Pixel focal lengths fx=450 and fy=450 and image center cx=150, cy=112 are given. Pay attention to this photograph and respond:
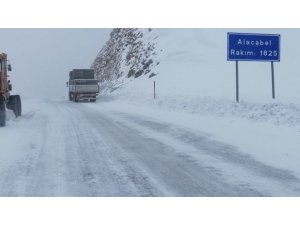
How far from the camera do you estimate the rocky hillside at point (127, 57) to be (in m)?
48.5

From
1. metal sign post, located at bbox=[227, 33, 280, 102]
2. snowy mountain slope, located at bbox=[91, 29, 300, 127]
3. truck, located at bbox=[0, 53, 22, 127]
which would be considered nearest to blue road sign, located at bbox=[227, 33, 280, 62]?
metal sign post, located at bbox=[227, 33, 280, 102]

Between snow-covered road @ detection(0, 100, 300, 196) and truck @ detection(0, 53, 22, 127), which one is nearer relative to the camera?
snow-covered road @ detection(0, 100, 300, 196)

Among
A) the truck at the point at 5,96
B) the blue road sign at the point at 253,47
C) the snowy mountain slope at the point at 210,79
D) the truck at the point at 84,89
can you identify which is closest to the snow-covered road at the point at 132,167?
the truck at the point at 5,96

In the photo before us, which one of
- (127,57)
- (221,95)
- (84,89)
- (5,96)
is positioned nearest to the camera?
(5,96)

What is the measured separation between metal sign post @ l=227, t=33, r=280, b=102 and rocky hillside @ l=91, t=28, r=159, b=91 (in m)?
25.4

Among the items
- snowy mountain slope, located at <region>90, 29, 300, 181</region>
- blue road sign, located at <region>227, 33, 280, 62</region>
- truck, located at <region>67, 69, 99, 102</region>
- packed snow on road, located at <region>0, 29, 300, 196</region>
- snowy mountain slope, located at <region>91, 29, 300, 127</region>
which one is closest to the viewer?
packed snow on road, located at <region>0, 29, 300, 196</region>

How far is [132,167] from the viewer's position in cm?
826

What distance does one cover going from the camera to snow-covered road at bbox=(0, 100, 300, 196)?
21.7ft

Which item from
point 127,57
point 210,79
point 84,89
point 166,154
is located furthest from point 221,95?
point 127,57

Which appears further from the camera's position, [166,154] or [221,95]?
[221,95]

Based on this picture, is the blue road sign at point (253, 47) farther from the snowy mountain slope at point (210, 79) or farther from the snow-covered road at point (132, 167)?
the snow-covered road at point (132, 167)

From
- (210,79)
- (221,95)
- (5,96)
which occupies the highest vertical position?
(210,79)

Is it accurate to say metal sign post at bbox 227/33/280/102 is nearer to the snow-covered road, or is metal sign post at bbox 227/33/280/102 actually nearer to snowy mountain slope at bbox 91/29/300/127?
snowy mountain slope at bbox 91/29/300/127

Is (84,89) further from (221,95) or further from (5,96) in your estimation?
(5,96)
